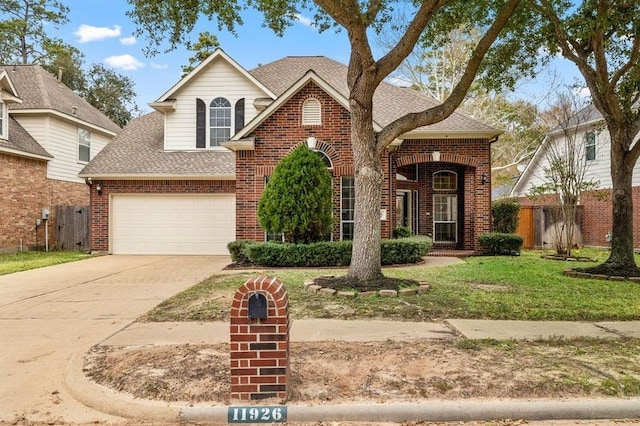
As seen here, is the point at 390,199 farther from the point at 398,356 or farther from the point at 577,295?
the point at 398,356

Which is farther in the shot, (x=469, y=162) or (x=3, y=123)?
(x=3, y=123)

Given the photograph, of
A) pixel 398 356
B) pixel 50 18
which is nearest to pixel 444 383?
pixel 398 356

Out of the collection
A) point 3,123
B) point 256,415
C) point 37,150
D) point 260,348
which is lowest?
point 256,415

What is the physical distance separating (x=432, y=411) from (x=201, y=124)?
1644 cm

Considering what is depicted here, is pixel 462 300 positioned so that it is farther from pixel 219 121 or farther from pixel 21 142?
pixel 21 142

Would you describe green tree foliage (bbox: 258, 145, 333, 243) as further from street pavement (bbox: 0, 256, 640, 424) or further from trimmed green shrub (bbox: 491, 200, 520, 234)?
trimmed green shrub (bbox: 491, 200, 520, 234)

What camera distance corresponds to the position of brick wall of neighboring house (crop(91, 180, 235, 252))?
1789cm

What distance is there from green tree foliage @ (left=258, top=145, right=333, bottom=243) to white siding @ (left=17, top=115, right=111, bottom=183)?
1242cm

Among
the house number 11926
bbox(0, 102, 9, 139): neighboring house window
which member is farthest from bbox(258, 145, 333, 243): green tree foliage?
bbox(0, 102, 9, 139): neighboring house window

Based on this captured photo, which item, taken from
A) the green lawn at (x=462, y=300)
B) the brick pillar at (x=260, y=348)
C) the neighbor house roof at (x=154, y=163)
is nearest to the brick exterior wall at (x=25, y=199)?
the neighbor house roof at (x=154, y=163)

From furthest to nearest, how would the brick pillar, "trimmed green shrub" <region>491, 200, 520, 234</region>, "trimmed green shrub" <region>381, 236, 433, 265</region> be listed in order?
"trimmed green shrub" <region>491, 200, 520, 234</region>
"trimmed green shrub" <region>381, 236, 433, 265</region>
the brick pillar

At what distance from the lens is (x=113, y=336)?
6.00 metres

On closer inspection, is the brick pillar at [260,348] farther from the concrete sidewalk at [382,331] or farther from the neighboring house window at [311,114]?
the neighboring house window at [311,114]

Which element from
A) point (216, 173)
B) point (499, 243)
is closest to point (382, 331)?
point (499, 243)
